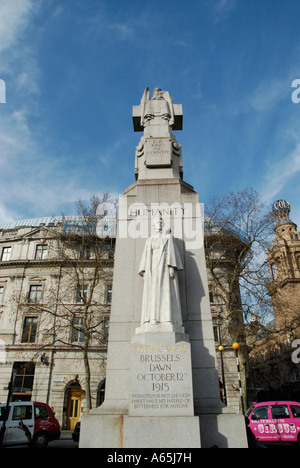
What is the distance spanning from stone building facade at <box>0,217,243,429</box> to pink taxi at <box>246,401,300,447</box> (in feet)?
41.5

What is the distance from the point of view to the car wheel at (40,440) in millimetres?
15196

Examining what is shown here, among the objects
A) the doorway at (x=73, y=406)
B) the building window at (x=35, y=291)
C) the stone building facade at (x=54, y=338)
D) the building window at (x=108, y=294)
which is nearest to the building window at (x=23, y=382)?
the stone building facade at (x=54, y=338)

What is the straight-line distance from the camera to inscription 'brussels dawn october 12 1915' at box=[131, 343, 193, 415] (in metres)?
6.02

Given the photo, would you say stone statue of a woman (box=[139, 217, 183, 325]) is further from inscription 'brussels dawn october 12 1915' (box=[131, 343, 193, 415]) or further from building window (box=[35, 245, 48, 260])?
building window (box=[35, 245, 48, 260])

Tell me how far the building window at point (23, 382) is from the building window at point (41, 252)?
1106 cm

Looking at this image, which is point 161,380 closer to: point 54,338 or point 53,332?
point 53,332

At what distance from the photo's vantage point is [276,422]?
13.9 m

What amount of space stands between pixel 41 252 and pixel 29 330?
855cm

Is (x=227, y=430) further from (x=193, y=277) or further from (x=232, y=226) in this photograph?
(x=232, y=226)

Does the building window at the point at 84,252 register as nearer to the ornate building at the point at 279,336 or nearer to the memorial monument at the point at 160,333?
the ornate building at the point at 279,336

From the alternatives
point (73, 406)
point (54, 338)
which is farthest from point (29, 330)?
point (73, 406)

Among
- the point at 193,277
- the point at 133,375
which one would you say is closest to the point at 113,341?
the point at 133,375

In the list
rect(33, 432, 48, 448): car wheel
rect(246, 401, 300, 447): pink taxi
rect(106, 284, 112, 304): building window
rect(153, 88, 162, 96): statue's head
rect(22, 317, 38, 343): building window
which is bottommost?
rect(33, 432, 48, 448): car wheel

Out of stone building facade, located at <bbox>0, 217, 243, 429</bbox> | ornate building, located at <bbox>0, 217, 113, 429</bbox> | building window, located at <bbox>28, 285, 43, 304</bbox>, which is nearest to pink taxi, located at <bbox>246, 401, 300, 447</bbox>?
stone building facade, located at <bbox>0, 217, 243, 429</bbox>
